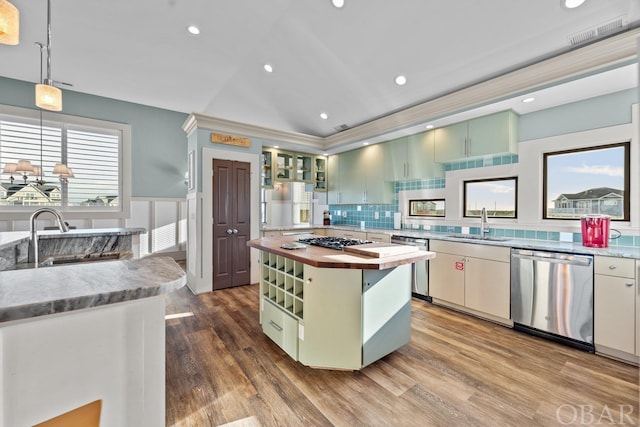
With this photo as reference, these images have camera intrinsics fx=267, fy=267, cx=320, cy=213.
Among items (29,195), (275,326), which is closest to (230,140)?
(275,326)

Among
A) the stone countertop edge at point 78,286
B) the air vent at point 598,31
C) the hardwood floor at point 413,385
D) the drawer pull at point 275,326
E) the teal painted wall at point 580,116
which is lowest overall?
the hardwood floor at point 413,385

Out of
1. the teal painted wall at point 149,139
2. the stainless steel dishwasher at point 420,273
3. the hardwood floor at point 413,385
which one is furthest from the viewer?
the teal painted wall at point 149,139

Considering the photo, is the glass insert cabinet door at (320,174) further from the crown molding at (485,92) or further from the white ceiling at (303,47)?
the white ceiling at (303,47)

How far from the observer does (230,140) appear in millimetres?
4188

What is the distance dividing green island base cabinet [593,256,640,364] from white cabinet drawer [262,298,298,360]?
8.58ft

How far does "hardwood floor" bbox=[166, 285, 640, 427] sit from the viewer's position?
5.40ft

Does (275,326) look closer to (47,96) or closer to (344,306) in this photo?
(344,306)

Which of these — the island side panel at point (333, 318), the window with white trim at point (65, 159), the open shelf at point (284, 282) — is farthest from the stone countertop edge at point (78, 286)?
the window with white trim at point (65, 159)

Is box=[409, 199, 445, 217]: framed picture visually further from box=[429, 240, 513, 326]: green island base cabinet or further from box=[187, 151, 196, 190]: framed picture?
box=[187, 151, 196, 190]: framed picture

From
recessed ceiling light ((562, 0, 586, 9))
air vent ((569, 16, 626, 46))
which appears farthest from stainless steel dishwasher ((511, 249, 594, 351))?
recessed ceiling light ((562, 0, 586, 9))

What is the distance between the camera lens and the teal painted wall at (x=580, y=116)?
2.60 meters

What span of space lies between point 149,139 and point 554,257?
6.79 meters

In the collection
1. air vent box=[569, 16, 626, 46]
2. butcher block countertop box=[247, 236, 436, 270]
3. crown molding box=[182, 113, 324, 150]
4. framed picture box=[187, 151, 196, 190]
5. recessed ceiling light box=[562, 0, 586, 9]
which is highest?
recessed ceiling light box=[562, 0, 586, 9]

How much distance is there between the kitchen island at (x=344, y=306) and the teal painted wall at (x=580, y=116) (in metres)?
2.32
